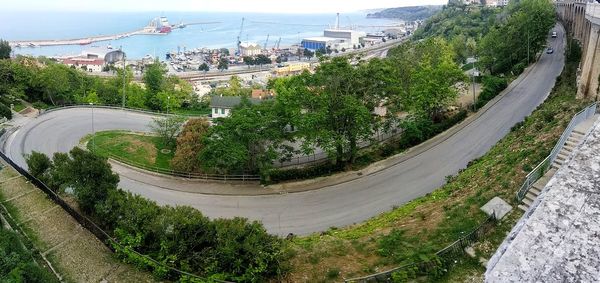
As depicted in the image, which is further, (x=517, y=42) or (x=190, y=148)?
(x=517, y=42)

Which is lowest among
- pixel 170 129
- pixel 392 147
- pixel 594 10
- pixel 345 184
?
pixel 345 184

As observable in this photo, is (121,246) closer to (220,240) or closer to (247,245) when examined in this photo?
(220,240)

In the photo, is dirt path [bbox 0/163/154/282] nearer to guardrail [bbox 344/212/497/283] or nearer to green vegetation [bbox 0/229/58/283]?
green vegetation [bbox 0/229/58/283]

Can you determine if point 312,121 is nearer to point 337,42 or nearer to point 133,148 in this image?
point 133,148

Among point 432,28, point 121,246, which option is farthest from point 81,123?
point 432,28

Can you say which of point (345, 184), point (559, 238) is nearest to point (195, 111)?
point (345, 184)

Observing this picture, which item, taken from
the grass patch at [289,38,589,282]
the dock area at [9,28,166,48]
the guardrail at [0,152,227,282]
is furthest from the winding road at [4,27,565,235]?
the dock area at [9,28,166,48]
